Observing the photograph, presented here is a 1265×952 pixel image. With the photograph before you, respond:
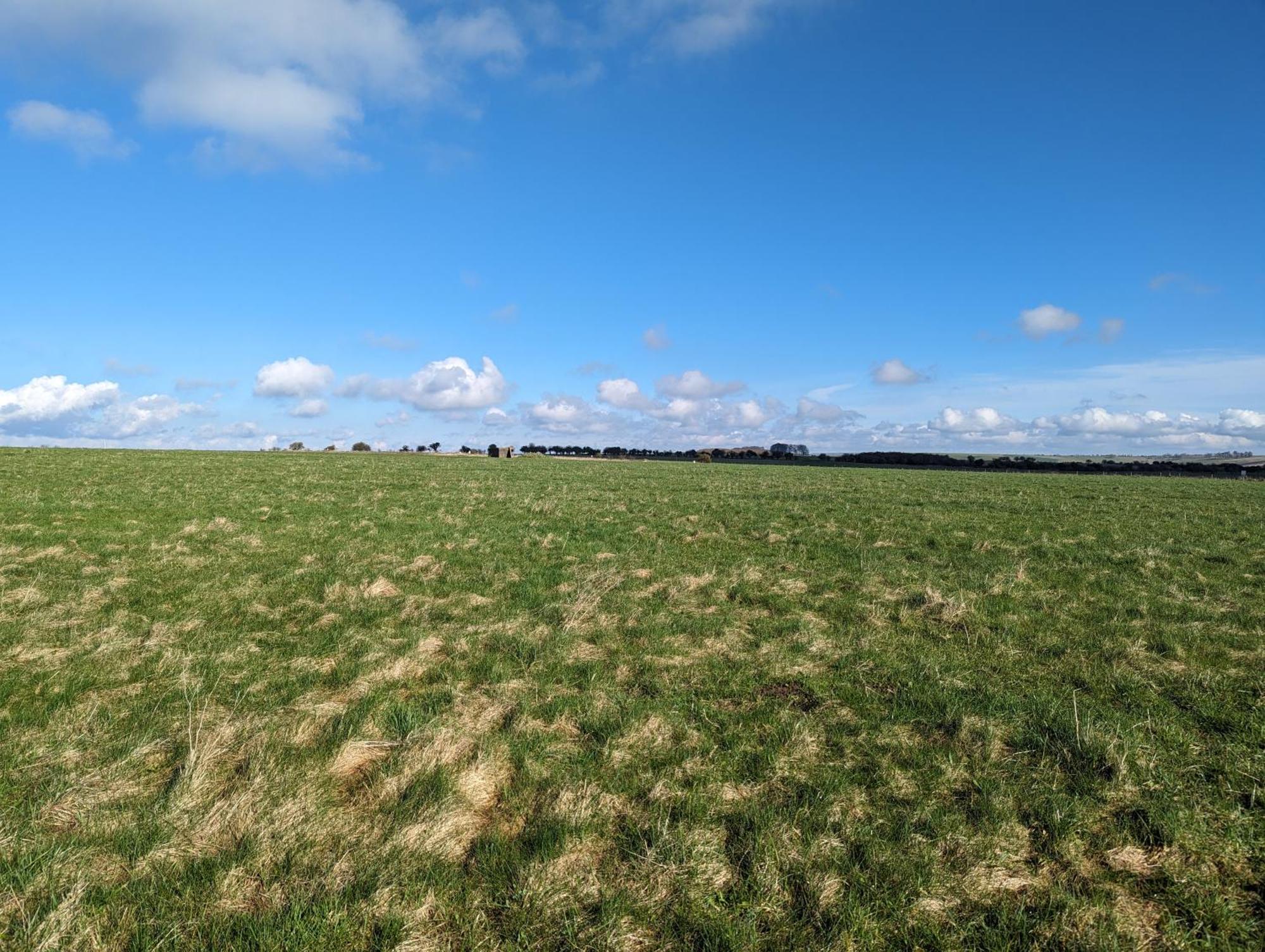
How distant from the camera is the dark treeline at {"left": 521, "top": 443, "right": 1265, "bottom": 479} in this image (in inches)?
3430

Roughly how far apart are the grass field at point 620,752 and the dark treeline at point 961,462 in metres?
90.6

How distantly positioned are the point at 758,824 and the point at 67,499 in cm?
2813

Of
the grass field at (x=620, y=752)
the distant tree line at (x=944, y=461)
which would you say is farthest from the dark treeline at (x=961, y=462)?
the grass field at (x=620, y=752)

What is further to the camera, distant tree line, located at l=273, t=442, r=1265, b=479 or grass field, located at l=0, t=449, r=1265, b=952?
distant tree line, located at l=273, t=442, r=1265, b=479

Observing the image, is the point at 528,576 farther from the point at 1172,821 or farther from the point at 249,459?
the point at 249,459

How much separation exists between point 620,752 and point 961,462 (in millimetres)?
112072

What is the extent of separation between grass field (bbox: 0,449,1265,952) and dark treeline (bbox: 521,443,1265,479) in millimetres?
90594

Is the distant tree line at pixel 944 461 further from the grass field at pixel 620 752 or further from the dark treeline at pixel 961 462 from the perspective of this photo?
the grass field at pixel 620 752

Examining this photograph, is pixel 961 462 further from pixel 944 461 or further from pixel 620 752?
pixel 620 752

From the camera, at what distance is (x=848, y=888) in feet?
15.7

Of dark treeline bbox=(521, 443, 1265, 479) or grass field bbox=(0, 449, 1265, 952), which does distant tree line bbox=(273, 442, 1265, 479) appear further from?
grass field bbox=(0, 449, 1265, 952)

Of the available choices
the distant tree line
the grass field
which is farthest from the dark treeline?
the grass field

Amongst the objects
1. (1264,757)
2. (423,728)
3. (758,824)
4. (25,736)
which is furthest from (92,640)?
(1264,757)

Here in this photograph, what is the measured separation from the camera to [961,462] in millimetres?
103750
